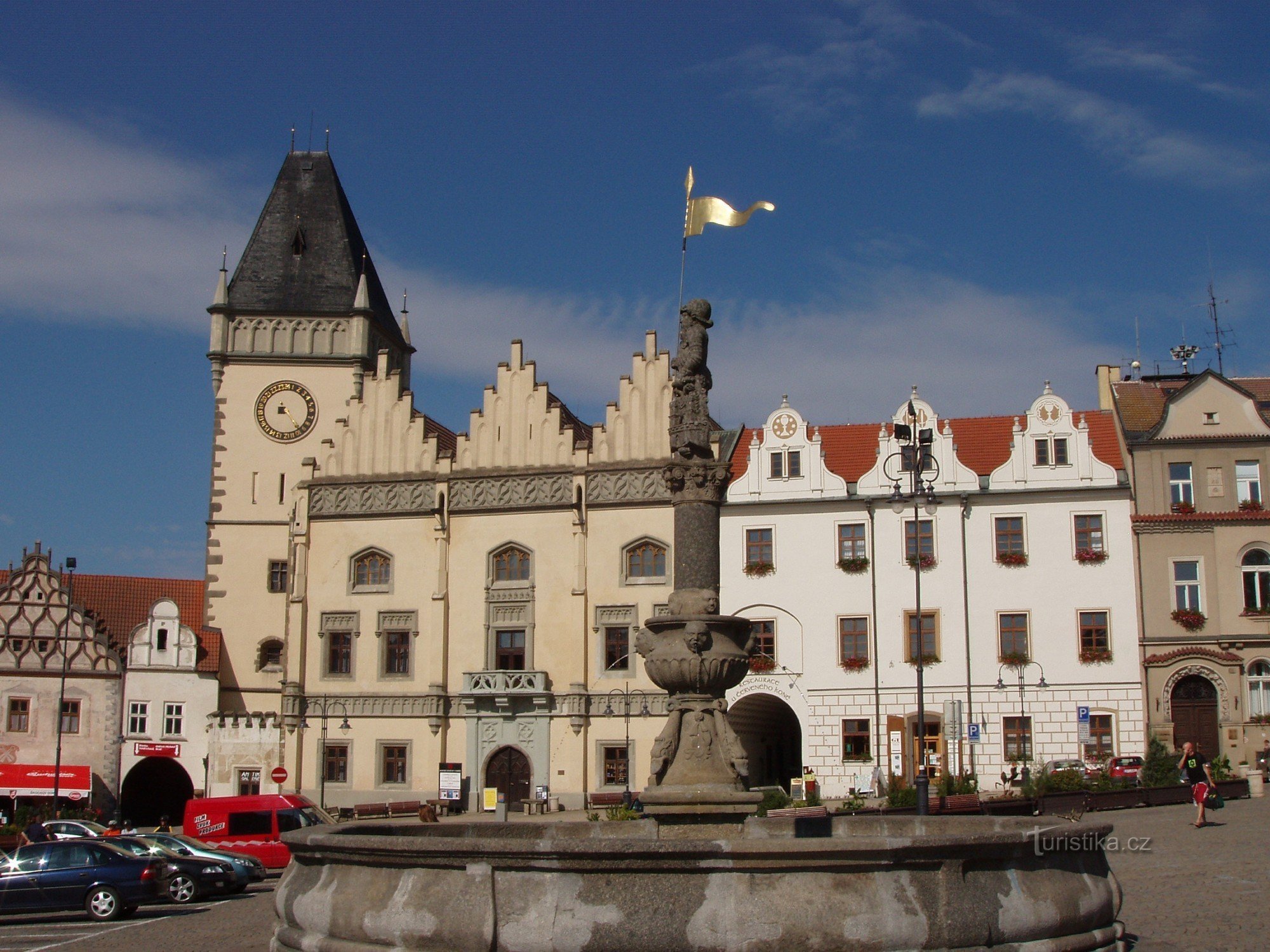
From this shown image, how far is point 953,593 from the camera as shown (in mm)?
41594

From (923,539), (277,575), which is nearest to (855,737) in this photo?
(923,539)

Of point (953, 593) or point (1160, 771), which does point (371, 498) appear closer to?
point (953, 593)

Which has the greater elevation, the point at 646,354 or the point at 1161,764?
the point at 646,354

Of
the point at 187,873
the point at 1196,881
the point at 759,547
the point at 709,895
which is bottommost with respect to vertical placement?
the point at 187,873

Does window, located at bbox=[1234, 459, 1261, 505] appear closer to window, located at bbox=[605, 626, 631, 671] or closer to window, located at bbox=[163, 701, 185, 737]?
window, located at bbox=[605, 626, 631, 671]

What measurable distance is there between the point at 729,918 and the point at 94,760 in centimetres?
4243

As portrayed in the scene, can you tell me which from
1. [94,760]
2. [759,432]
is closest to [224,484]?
[94,760]

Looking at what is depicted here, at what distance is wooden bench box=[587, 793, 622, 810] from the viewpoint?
133ft

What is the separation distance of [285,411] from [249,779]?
44.0ft

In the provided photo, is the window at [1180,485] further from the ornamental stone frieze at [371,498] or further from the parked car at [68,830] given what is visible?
the parked car at [68,830]

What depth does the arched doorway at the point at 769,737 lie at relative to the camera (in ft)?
143

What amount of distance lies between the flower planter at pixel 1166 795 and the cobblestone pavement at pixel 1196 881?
5.34ft

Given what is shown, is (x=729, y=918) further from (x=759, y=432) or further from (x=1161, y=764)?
(x=759, y=432)

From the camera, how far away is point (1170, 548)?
134 feet
